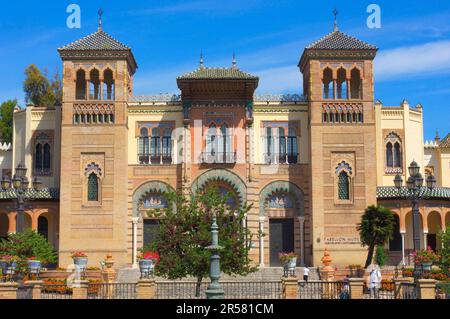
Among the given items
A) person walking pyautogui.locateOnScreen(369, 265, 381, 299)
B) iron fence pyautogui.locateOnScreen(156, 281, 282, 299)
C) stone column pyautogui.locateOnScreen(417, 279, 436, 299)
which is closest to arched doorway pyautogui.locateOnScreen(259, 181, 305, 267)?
iron fence pyautogui.locateOnScreen(156, 281, 282, 299)

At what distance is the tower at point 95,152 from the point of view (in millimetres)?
34562

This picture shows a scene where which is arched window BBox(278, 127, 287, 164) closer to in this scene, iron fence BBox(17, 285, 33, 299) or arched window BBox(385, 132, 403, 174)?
arched window BBox(385, 132, 403, 174)

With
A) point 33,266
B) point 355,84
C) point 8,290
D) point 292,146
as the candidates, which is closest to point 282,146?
point 292,146

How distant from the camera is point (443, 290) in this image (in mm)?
21312

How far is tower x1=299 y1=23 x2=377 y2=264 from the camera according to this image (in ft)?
114

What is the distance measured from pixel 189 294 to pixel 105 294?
3.19 meters

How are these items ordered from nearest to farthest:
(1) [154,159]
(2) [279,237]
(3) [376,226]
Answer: (3) [376,226]
(2) [279,237]
(1) [154,159]

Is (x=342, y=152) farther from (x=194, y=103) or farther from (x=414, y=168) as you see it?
(x=414, y=168)

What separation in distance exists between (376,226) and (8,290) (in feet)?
53.7

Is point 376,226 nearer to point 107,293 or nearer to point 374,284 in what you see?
point 374,284

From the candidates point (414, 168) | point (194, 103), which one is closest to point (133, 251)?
point (194, 103)

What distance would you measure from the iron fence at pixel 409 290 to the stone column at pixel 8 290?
10920mm

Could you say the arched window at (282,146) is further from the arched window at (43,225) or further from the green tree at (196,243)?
the arched window at (43,225)

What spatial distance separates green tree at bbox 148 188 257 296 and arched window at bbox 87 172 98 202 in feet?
33.1
